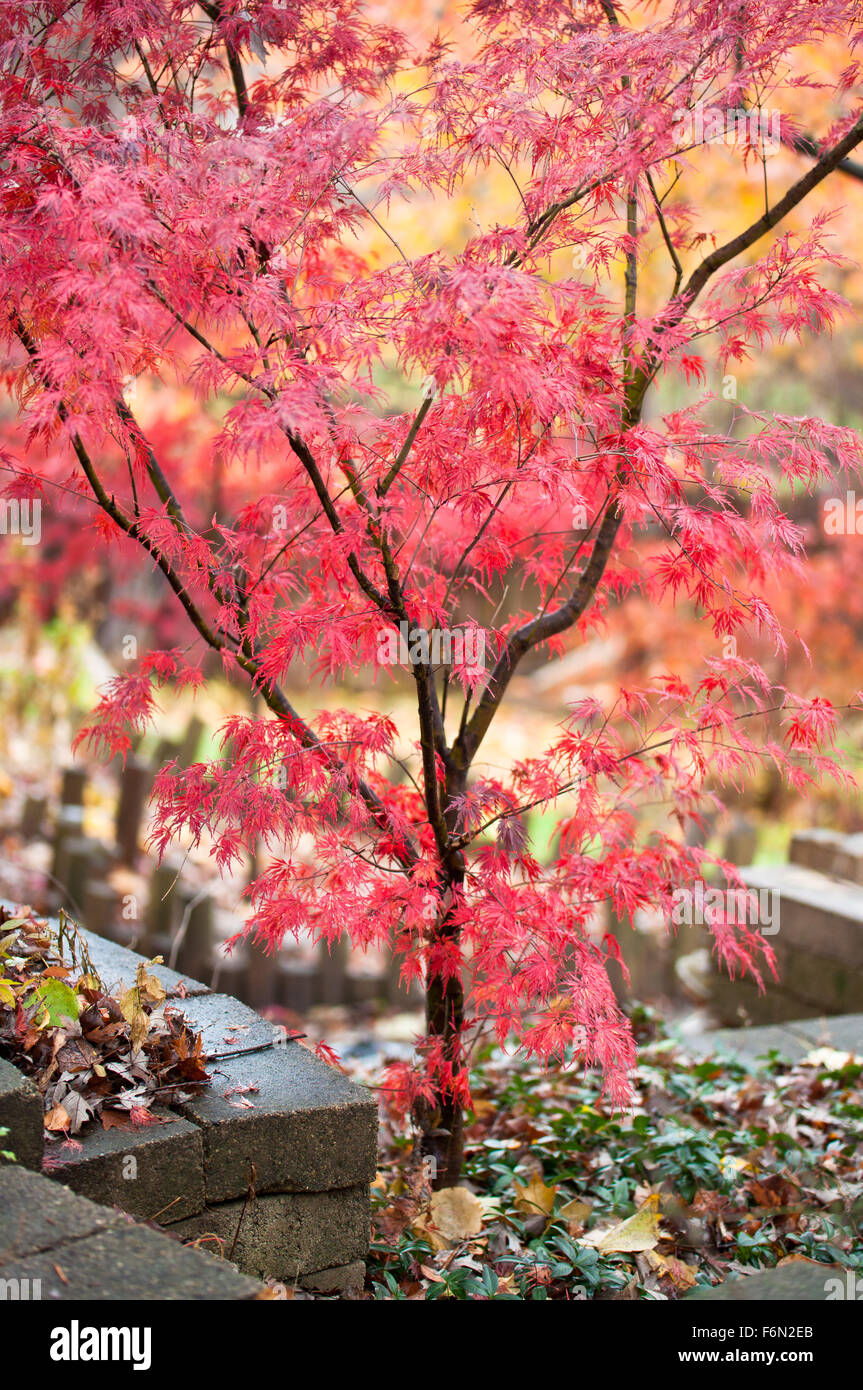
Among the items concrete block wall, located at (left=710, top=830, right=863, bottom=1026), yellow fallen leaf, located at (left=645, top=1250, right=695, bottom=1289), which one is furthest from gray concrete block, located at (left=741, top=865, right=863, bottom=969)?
yellow fallen leaf, located at (left=645, top=1250, right=695, bottom=1289)

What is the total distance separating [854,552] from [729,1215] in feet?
21.2

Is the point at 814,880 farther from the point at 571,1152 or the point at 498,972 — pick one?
the point at 498,972

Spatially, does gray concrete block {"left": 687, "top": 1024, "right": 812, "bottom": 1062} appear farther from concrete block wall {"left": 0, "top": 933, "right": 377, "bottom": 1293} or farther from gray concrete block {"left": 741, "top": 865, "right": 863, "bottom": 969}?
concrete block wall {"left": 0, "top": 933, "right": 377, "bottom": 1293}

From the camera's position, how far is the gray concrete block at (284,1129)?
2270 millimetres

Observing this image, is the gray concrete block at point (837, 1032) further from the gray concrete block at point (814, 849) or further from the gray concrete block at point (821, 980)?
the gray concrete block at point (814, 849)

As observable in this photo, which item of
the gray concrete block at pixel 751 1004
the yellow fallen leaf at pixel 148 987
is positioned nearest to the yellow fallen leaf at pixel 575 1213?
the yellow fallen leaf at pixel 148 987

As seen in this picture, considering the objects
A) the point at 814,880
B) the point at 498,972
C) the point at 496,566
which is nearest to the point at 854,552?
the point at 814,880

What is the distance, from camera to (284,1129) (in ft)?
7.62

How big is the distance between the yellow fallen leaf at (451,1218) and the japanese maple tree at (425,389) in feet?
0.53

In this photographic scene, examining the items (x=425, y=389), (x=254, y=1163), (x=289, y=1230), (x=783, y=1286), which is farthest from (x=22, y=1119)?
(x=425, y=389)

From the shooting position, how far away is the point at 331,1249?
2.44m

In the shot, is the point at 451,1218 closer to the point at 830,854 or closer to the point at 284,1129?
the point at 284,1129

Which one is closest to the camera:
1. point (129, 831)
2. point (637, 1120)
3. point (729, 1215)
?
point (729, 1215)

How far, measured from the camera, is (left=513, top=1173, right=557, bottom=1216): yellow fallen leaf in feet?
9.14
